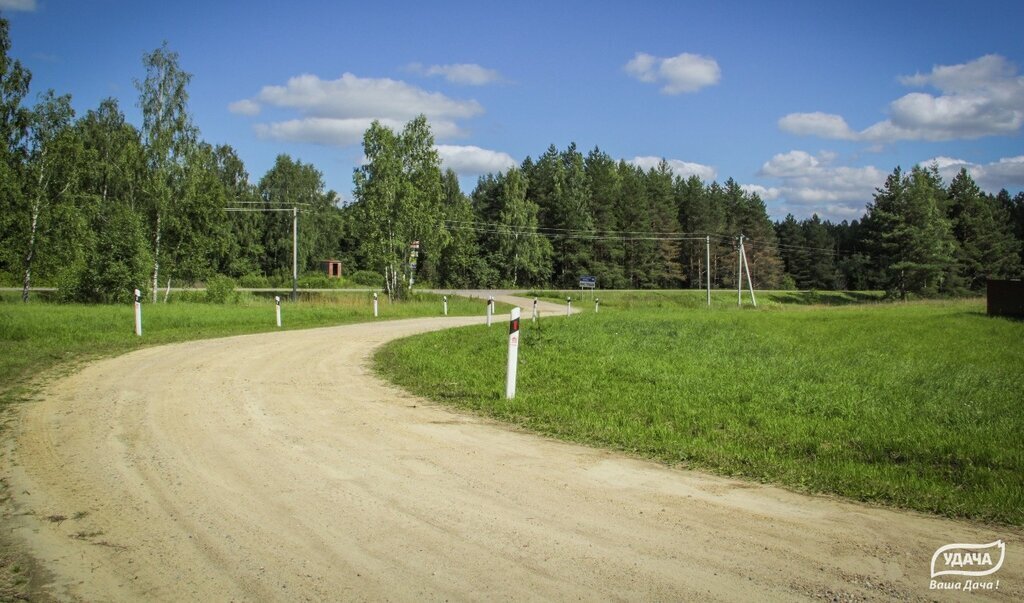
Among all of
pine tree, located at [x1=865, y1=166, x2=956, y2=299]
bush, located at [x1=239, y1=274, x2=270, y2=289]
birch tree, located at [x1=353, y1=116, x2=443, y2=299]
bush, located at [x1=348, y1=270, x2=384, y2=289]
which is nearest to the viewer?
birch tree, located at [x1=353, y1=116, x2=443, y2=299]

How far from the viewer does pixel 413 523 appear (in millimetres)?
4539

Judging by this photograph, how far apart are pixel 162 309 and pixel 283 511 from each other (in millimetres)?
22018

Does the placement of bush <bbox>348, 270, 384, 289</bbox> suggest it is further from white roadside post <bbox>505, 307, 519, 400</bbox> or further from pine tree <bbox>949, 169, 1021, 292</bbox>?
pine tree <bbox>949, 169, 1021, 292</bbox>

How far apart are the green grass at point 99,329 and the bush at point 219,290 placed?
8.15m

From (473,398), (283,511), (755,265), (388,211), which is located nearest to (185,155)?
(388,211)

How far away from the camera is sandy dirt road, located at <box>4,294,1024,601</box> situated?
3670 mm

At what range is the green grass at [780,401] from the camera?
6.11 m

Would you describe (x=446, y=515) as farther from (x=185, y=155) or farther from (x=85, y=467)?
(x=185, y=155)

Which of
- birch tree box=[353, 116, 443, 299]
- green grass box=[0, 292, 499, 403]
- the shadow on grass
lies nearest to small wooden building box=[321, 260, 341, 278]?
birch tree box=[353, 116, 443, 299]

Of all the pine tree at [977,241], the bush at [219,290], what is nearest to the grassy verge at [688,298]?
the pine tree at [977,241]

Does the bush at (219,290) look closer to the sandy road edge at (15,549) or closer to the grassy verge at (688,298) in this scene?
the sandy road edge at (15,549)

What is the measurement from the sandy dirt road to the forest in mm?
24698

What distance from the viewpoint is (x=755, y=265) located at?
9612 centimetres

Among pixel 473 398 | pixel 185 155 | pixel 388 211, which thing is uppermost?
pixel 185 155
